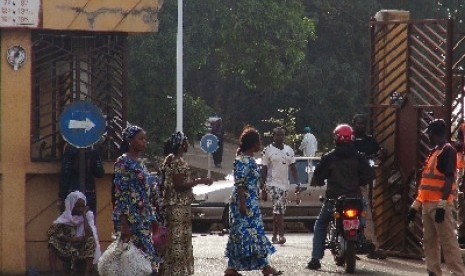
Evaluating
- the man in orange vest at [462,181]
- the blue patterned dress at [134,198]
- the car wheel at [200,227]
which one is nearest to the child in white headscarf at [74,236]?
the blue patterned dress at [134,198]

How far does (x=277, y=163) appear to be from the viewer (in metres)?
Result: 21.4

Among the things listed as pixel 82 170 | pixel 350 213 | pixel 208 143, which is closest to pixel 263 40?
pixel 208 143

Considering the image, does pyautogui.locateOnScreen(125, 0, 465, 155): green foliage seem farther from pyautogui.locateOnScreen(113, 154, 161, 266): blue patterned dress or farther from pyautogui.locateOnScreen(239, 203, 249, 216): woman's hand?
pyautogui.locateOnScreen(113, 154, 161, 266): blue patterned dress

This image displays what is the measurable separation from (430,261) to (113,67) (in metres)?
4.53

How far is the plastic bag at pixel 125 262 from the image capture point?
1280 centimetres

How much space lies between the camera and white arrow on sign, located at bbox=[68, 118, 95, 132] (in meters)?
14.9

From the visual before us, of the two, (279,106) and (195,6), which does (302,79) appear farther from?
(195,6)

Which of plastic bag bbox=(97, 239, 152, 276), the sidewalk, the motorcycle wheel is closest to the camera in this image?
plastic bag bbox=(97, 239, 152, 276)

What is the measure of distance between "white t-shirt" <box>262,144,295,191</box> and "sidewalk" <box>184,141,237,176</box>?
20.4 meters

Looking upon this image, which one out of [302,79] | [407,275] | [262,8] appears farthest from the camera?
[302,79]

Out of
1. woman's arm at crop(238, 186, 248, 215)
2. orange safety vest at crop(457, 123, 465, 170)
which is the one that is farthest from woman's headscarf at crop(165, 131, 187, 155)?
orange safety vest at crop(457, 123, 465, 170)

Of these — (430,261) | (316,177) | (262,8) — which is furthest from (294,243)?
(262,8)

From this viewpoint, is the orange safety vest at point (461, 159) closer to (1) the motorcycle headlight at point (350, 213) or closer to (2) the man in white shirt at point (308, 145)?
(1) the motorcycle headlight at point (350, 213)

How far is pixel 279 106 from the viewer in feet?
168
